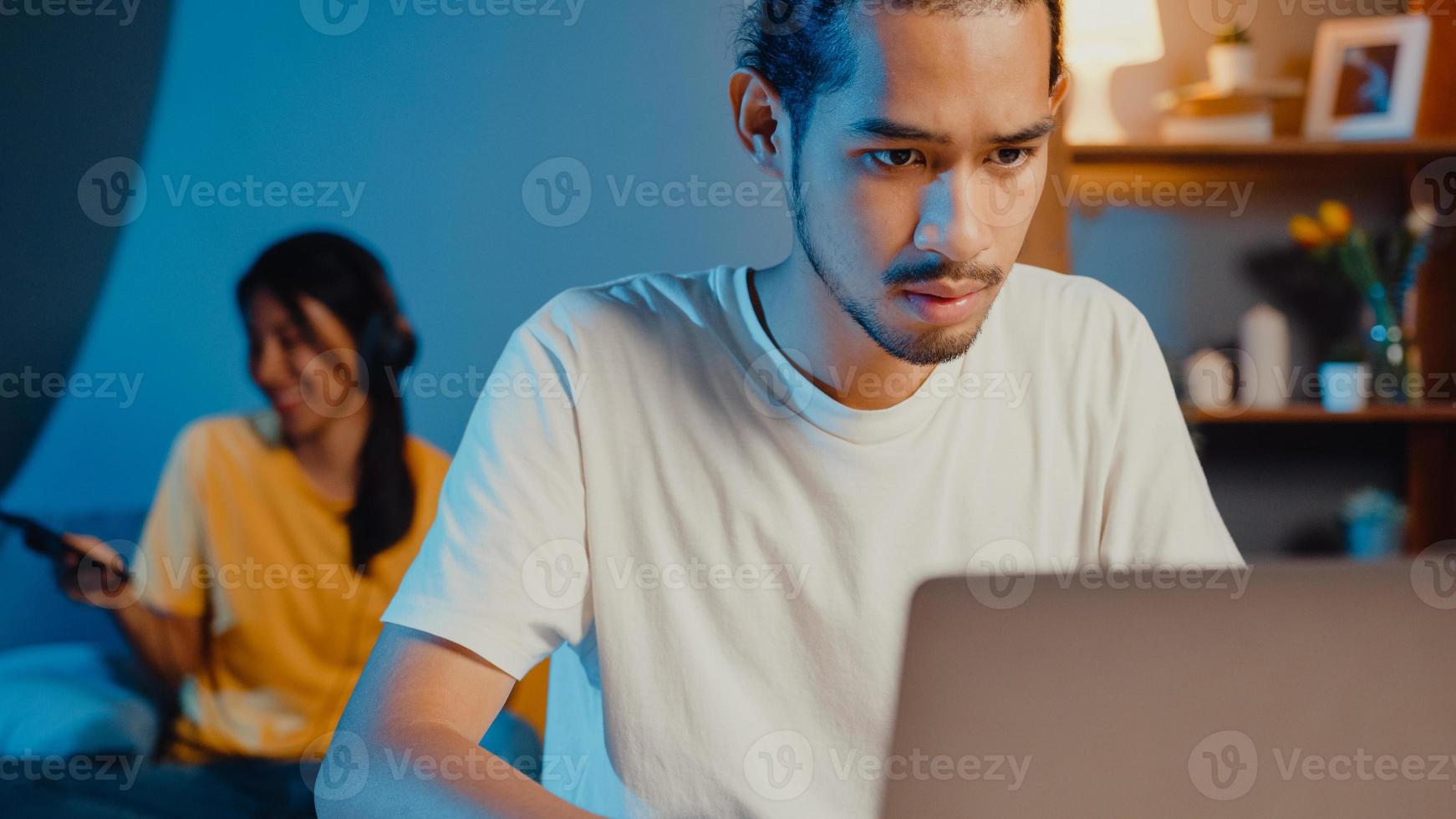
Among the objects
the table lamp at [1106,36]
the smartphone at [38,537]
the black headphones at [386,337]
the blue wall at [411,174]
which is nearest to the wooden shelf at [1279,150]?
the table lamp at [1106,36]

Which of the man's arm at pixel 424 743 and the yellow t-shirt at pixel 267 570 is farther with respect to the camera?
the yellow t-shirt at pixel 267 570

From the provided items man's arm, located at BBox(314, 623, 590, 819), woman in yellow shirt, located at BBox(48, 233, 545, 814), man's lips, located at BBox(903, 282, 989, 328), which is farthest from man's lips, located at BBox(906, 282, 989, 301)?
woman in yellow shirt, located at BBox(48, 233, 545, 814)

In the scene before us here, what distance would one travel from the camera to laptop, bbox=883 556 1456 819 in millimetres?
436

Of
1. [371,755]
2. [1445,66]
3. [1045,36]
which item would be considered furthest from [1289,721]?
[1445,66]

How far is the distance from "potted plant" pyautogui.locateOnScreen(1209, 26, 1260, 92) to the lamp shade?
222 millimetres

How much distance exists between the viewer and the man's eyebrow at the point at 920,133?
875 millimetres

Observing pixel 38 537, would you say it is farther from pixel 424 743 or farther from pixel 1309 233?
pixel 1309 233

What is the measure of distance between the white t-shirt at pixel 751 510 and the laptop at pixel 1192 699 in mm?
454

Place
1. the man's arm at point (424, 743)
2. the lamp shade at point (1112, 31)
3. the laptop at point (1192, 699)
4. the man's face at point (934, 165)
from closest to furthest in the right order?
1. the laptop at point (1192, 699)
2. the man's arm at point (424, 743)
3. the man's face at point (934, 165)
4. the lamp shade at point (1112, 31)

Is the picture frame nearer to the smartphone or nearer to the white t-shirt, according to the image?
the white t-shirt

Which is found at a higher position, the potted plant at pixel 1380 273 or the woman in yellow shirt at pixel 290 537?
the potted plant at pixel 1380 273

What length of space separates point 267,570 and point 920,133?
5.23ft

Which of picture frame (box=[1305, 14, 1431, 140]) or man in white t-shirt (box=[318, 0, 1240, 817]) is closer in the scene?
man in white t-shirt (box=[318, 0, 1240, 817])

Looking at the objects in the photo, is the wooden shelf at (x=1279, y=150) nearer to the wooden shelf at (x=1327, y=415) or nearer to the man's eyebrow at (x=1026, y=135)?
the wooden shelf at (x=1327, y=415)
